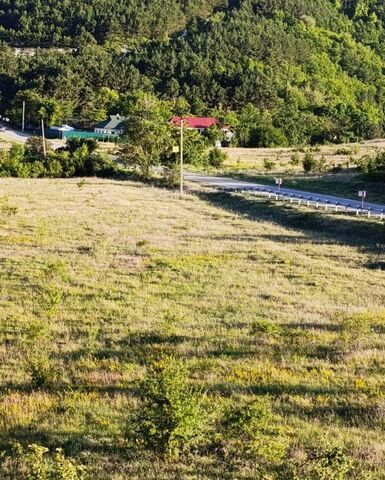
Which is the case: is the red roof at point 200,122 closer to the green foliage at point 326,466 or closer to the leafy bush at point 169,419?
the leafy bush at point 169,419

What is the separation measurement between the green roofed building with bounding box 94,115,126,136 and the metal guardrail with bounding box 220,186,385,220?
64.8 meters

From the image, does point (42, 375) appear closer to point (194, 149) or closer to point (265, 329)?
point (265, 329)

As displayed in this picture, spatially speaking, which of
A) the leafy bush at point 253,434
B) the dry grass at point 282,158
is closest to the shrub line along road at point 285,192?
the dry grass at point 282,158

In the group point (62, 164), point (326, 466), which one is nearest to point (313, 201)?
point (62, 164)

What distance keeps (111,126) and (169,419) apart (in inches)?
4315

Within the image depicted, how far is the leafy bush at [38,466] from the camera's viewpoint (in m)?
6.93

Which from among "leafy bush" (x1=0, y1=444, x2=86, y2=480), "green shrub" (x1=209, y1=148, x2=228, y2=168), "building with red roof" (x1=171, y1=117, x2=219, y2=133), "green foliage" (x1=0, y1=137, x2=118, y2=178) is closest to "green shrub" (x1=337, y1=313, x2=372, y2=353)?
"leafy bush" (x1=0, y1=444, x2=86, y2=480)

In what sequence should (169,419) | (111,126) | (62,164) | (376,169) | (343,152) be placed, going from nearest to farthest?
(169,419) < (376,169) < (62,164) < (343,152) < (111,126)

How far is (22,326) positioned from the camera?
1579 cm

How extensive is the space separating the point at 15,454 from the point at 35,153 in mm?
67212

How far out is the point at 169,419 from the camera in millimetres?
8898

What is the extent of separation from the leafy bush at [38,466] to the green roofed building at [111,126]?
346ft

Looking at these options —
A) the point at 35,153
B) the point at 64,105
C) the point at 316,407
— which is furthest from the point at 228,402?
the point at 64,105

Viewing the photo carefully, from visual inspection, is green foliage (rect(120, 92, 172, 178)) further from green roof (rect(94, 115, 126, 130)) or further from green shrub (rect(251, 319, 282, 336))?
green roof (rect(94, 115, 126, 130))
